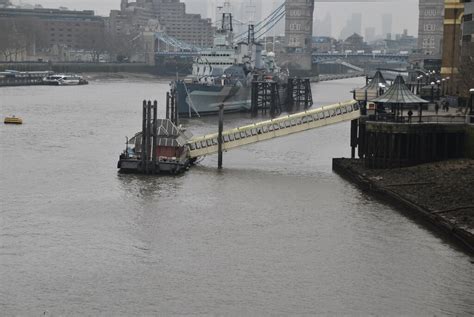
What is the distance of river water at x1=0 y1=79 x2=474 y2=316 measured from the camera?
21406 mm

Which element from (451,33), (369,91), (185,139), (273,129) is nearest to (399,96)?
(273,129)

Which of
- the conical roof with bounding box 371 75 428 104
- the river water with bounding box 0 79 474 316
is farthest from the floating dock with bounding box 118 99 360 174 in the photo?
the conical roof with bounding box 371 75 428 104

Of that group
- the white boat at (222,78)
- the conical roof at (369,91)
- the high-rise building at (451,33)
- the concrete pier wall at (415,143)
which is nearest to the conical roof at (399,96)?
the concrete pier wall at (415,143)

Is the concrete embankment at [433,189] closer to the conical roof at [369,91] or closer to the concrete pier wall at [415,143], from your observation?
the concrete pier wall at [415,143]

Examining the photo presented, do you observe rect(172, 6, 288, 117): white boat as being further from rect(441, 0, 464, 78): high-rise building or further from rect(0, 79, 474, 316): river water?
rect(0, 79, 474, 316): river water

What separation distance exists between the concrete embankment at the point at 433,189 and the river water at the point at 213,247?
55 cm

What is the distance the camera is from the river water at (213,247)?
70.2 ft

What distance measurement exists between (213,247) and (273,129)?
54.7 feet

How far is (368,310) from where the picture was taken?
2100 centimetres

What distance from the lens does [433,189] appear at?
1276 inches

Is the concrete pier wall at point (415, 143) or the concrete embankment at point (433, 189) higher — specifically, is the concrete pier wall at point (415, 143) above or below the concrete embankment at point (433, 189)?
above

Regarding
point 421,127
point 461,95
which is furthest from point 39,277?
point 461,95

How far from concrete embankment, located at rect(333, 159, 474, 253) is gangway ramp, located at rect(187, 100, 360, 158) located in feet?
9.50

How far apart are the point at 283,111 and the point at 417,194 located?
2376 inches
